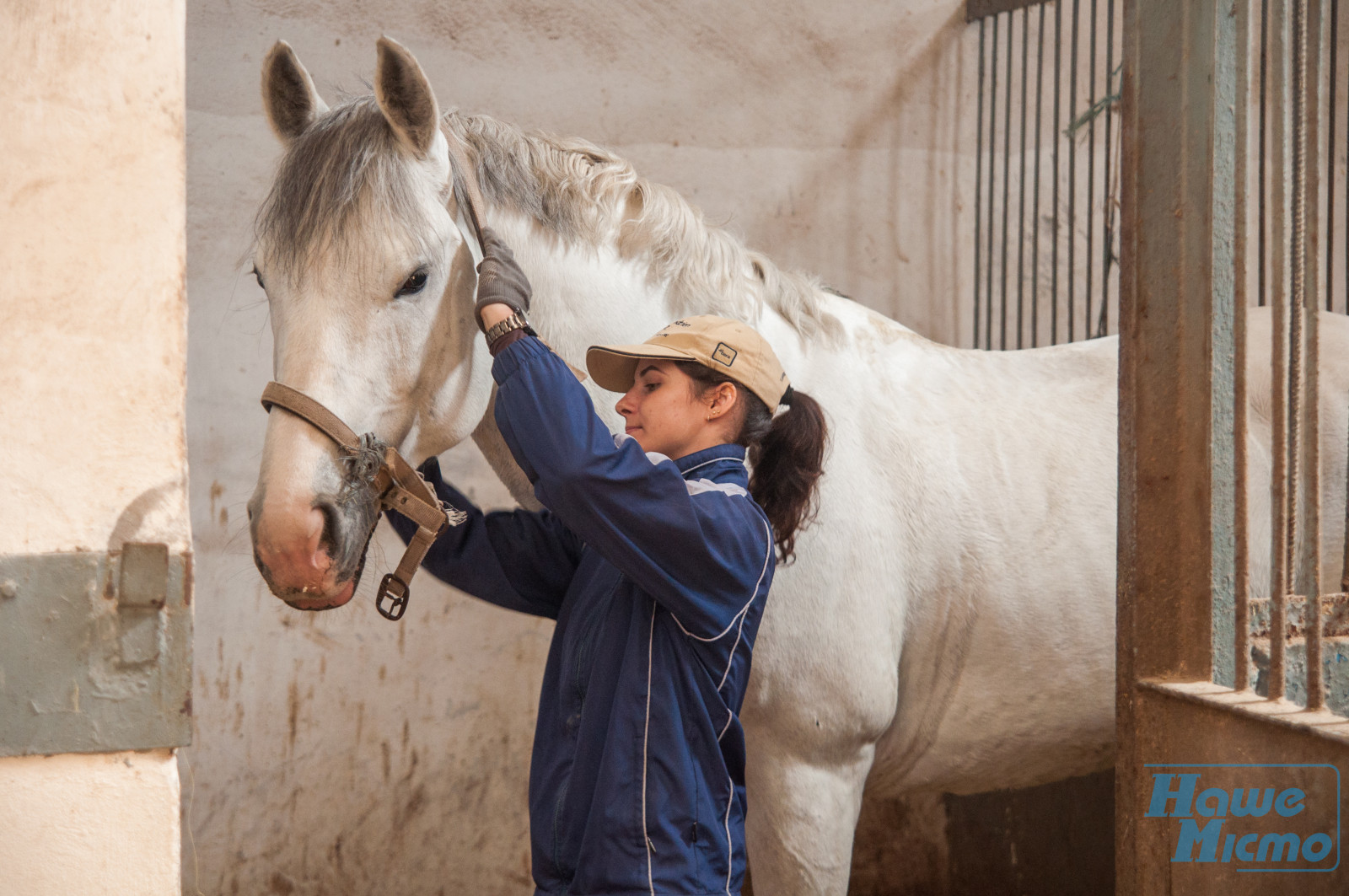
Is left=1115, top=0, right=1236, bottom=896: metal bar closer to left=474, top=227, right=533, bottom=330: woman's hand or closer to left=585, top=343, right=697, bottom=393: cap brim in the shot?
left=585, top=343, right=697, bottom=393: cap brim

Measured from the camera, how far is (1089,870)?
2963mm

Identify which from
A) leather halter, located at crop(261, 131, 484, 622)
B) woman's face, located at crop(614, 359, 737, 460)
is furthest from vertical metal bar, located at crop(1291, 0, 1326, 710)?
leather halter, located at crop(261, 131, 484, 622)

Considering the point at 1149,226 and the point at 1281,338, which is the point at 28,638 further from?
the point at 1281,338

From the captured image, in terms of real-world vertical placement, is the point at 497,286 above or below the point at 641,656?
above

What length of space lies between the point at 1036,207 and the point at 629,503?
7.98 ft

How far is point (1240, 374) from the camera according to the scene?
1.27 m

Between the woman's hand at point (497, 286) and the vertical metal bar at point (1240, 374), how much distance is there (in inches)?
37.2

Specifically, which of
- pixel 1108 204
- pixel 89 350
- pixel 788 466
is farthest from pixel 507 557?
pixel 1108 204

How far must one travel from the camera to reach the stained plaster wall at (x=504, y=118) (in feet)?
8.70

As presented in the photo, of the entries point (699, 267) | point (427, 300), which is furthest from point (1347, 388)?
point (427, 300)

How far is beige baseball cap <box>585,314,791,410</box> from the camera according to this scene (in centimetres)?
131

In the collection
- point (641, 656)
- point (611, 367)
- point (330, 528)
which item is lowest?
point (641, 656)

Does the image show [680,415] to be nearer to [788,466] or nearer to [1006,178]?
[788,466]

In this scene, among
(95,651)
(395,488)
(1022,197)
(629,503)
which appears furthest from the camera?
(1022,197)
